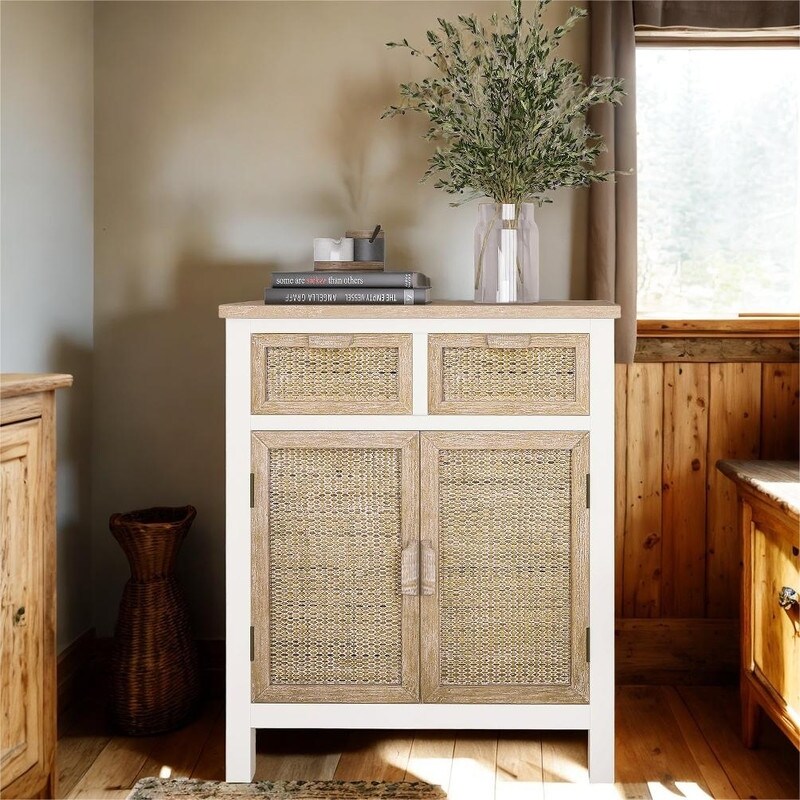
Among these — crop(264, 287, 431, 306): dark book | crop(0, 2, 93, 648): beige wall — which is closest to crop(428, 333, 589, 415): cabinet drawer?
crop(264, 287, 431, 306): dark book

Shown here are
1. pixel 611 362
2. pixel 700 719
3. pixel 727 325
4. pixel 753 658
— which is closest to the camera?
pixel 611 362

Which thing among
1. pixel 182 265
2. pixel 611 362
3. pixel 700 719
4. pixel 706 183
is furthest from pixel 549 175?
pixel 700 719

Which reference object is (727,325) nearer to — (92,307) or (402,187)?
(402,187)

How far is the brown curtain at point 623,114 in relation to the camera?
8.11 feet

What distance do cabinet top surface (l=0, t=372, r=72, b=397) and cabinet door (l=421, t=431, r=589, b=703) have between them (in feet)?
2.59

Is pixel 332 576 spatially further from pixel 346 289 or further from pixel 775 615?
pixel 775 615

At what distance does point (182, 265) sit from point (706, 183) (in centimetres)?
157

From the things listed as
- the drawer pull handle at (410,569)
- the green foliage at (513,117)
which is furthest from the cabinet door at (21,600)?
the green foliage at (513,117)

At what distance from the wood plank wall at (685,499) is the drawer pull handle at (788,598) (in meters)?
0.68

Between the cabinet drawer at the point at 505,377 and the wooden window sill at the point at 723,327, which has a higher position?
the wooden window sill at the point at 723,327

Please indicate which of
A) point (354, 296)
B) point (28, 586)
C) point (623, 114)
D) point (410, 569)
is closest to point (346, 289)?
point (354, 296)

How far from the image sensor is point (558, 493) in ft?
6.57

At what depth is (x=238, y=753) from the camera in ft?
6.70

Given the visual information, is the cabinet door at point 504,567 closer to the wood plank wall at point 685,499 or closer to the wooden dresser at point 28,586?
the wood plank wall at point 685,499
